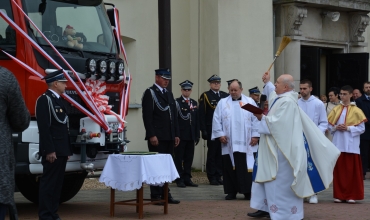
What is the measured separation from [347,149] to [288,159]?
10.4 feet

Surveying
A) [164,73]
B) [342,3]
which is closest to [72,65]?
[164,73]

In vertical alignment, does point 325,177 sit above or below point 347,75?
below

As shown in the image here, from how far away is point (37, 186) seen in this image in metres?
11.1

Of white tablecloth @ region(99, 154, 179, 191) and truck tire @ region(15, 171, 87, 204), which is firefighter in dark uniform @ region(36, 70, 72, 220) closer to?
white tablecloth @ region(99, 154, 179, 191)

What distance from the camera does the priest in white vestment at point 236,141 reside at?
12164mm

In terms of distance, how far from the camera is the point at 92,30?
10.5 metres

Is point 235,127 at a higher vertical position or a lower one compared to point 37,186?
higher

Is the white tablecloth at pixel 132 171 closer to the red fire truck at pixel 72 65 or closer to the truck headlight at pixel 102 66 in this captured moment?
the red fire truck at pixel 72 65

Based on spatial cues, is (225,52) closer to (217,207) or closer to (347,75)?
(347,75)

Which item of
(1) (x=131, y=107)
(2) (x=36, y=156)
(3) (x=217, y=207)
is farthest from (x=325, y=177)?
(1) (x=131, y=107)

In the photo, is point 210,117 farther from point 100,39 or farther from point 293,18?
point 100,39

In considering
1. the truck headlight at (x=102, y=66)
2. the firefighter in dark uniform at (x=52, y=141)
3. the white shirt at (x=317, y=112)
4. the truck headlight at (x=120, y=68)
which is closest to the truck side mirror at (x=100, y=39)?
the truck headlight at (x=120, y=68)

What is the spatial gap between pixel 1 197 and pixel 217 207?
5.87 meters

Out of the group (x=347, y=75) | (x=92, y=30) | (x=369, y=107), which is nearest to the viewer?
(x=92, y=30)
